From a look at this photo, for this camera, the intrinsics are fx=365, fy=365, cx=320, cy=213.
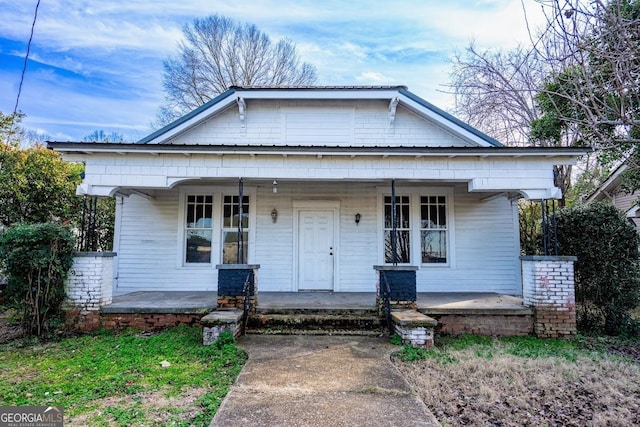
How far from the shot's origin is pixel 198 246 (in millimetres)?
9086

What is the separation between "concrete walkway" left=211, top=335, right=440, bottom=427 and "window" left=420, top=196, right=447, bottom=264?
405 centimetres

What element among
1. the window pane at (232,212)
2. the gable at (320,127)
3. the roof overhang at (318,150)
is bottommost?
the window pane at (232,212)

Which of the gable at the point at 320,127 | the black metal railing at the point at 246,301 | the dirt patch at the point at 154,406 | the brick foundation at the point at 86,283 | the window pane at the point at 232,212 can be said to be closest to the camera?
the dirt patch at the point at 154,406

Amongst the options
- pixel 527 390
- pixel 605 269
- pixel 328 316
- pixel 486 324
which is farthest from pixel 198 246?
pixel 605 269

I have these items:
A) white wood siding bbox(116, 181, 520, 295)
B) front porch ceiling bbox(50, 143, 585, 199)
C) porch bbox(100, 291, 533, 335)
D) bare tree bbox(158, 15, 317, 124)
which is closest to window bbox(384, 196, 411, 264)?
white wood siding bbox(116, 181, 520, 295)

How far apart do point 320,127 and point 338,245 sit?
3109 millimetres

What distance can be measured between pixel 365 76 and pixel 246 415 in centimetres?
1223

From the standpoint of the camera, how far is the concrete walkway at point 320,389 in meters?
3.27

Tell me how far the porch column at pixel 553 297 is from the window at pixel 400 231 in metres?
3.02

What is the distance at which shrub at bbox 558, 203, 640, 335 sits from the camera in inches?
274

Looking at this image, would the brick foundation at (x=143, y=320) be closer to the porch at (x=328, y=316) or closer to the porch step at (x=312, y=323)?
the porch at (x=328, y=316)

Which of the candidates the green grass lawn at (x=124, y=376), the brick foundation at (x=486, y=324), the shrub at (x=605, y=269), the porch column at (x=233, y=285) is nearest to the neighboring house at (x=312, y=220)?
the shrub at (x=605, y=269)

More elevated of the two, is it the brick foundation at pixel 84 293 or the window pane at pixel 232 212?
the window pane at pixel 232 212

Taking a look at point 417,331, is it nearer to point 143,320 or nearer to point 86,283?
point 143,320
